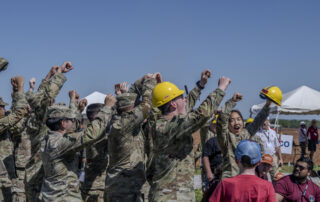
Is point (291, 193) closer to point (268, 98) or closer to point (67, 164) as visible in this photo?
point (268, 98)

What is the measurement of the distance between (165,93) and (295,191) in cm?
282

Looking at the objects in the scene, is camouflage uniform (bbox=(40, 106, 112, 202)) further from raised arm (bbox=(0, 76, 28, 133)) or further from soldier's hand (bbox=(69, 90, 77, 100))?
soldier's hand (bbox=(69, 90, 77, 100))

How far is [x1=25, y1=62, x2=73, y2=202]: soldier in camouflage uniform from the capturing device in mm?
6552

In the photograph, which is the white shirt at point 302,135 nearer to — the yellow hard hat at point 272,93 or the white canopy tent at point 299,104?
the white canopy tent at point 299,104

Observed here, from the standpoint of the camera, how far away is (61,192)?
5141 millimetres

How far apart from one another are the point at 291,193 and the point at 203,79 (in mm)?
2335

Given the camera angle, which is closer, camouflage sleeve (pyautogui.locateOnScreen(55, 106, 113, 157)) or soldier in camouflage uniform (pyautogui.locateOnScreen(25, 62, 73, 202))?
camouflage sleeve (pyautogui.locateOnScreen(55, 106, 113, 157))

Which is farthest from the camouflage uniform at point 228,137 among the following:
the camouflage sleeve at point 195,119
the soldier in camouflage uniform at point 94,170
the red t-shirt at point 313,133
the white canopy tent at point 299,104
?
the red t-shirt at point 313,133

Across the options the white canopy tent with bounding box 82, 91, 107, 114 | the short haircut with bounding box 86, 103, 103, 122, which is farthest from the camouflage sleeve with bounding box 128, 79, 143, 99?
the white canopy tent with bounding box 82, 91, 107, 114

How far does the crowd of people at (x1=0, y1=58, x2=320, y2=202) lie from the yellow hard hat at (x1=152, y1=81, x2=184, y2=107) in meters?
0.01

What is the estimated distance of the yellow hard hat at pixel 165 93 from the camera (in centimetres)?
514

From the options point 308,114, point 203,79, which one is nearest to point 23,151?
point 203,79

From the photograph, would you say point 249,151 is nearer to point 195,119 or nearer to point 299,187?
point 195,119

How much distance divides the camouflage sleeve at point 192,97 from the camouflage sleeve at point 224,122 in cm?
48
